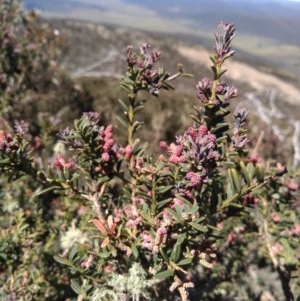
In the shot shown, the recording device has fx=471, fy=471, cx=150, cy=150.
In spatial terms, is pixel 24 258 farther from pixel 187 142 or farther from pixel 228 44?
pixel 228 44

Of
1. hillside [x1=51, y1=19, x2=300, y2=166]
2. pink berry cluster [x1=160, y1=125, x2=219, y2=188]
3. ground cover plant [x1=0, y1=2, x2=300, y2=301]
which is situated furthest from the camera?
hillside [x1=51, y1=19, x2=300, y2=166]

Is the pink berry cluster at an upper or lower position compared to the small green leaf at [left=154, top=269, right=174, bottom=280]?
upper

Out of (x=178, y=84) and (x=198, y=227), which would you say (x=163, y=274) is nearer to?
(x=198, y=227)

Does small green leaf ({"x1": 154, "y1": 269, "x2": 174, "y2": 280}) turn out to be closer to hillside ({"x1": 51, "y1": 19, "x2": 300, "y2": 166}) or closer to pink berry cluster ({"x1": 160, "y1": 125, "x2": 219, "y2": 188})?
pink berry cluster ({"x1": 160, "y1": 125, "x2": 219, "y2": 188})

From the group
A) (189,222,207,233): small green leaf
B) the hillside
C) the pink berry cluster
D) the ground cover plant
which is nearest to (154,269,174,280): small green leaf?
the ground cover plant

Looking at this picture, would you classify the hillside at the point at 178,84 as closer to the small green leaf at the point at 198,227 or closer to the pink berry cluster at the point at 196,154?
the pink berry cluster at the point at 196,154

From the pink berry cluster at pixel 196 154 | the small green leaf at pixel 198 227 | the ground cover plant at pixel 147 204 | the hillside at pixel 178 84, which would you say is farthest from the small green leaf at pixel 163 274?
the hillside at pixel 178 84

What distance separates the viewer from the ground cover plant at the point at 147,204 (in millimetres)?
1587

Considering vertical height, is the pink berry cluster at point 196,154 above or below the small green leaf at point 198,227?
above

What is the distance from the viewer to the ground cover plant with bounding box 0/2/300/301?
62.5 inches

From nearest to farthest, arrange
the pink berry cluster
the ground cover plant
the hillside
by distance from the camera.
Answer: the pink berry cluster, the ground cover plant, the hillside

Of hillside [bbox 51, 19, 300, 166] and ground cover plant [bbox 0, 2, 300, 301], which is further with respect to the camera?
hillside [bbox 51, 19, 300, 166]

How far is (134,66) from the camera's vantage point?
6.50 ft

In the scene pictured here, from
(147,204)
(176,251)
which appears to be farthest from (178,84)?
(176,251)
